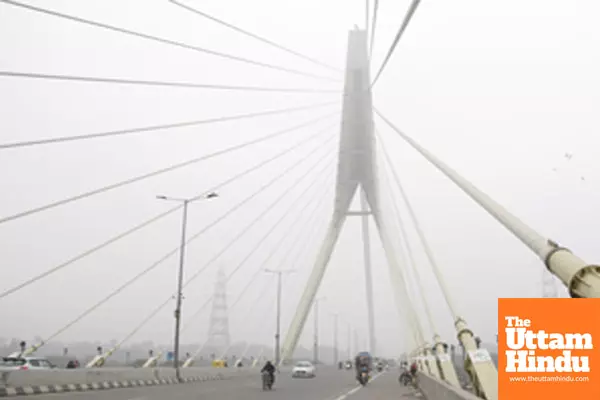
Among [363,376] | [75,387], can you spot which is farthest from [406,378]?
[75,387]

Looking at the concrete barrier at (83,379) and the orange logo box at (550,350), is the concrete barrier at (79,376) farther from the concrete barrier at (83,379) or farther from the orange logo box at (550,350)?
the orange logo box at (550,350)

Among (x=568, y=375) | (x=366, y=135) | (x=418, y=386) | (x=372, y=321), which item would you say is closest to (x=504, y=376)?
(x=568, y=375)

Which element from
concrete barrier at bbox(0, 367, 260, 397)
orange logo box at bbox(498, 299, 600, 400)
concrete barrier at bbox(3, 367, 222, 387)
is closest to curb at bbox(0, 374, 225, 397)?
concrete barrier at bbox(0, 367, 260, 397)

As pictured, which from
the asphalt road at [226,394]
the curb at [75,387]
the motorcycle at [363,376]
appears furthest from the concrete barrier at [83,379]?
the motorcycle at [363,376]

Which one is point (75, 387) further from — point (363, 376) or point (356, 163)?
point (356, 163)

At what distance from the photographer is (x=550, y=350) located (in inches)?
311

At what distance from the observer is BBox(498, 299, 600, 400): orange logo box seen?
304 inches

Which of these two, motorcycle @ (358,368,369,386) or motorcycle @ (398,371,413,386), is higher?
motorcycle @ (358,368,369,386)

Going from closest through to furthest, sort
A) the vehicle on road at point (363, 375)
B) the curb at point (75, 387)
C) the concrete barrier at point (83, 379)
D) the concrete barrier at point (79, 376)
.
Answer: the curb at point (75, 387) → the concrete barrier at point (83, 379) → the concrete barrier at point (79, 376) → the vehicle on road at point (363, 375)

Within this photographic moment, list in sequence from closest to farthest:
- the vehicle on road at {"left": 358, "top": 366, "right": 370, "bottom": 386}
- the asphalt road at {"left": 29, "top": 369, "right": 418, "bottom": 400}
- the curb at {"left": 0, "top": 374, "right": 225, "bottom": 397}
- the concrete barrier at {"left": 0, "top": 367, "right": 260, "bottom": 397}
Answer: the asphalt road at {"left": 29, "top": 369, "right": 418, "bottom": 400}, the curb at {"left": 0, "top": 374, "right": 225, "bottom": 397}, the concrete barrier at {"left": 0, "top": 367, "right": 260, "bottom": 397}, the vehicle on road at {"left": 358, "top": 366, "right": 370, "bottom": 386}

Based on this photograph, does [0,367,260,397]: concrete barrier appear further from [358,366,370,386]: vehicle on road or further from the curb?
[358,366,370,386]: vehicle on road

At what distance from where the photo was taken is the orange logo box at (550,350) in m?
7.73

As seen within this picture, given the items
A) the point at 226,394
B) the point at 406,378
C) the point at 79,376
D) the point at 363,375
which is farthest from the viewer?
the point at 406,378

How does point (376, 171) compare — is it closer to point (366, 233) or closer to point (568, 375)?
point (366, 233)
